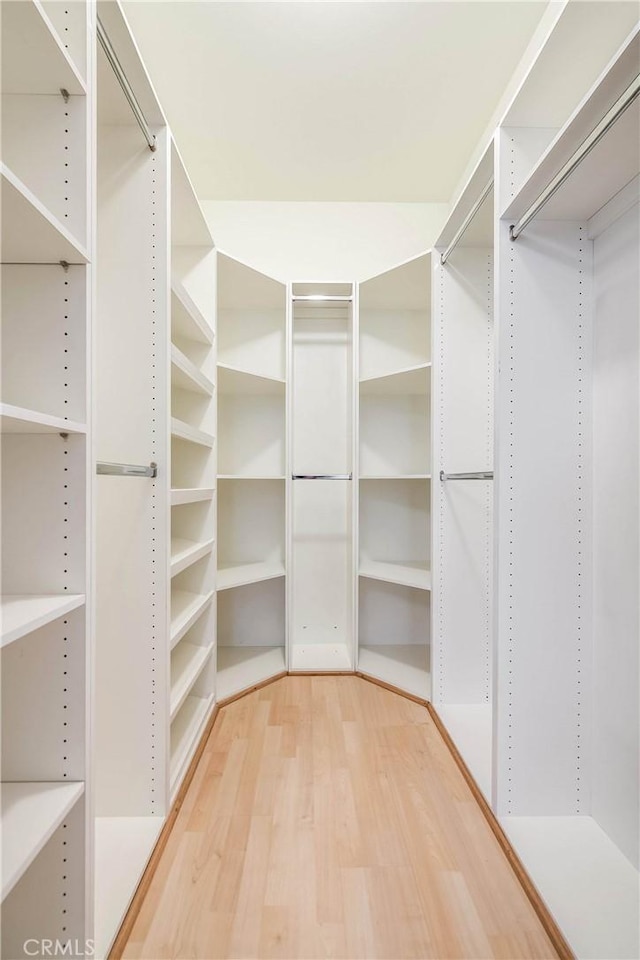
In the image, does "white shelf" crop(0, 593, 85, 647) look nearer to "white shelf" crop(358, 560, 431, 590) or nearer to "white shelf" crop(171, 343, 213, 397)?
"white shelf" crop(171, 343, 213, 397)

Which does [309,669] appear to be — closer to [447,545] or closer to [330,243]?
[447,545]

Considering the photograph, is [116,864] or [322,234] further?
[322,234]

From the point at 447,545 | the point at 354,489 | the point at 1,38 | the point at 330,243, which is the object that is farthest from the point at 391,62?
the point at 447,545

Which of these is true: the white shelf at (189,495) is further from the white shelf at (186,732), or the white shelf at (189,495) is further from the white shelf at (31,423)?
the white shelf at (186,732)

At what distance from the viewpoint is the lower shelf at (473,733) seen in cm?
165

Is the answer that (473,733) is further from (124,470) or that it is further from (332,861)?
(124,470)

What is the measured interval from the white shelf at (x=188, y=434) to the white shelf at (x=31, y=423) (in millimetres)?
697

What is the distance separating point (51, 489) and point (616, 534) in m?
1.39

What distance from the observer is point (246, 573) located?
8.27 feet

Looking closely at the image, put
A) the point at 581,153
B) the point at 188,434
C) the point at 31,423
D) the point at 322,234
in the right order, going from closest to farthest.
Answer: the point at 31,423, the point at 581,153, the point at 188,434, the point at 322,234

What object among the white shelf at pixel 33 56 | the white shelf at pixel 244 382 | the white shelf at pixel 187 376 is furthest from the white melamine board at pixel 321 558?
the white shelf at pixel 33 56

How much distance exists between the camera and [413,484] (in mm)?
2863

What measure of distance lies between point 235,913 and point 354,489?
5.60 feet

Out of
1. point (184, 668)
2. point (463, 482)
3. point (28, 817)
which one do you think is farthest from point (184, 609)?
point (463, 482)
